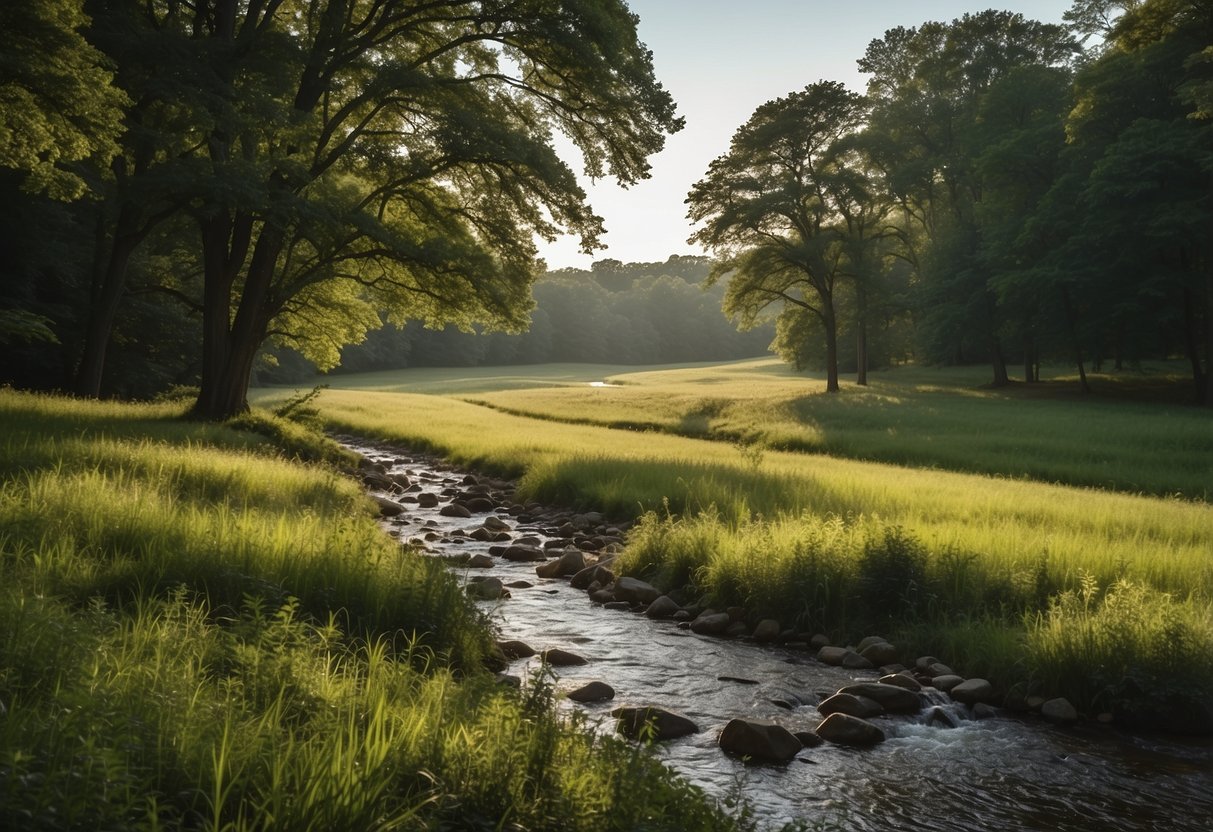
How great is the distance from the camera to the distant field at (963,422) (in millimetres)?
19672

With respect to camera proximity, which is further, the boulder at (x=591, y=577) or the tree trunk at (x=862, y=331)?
the tree trunk at (x=862, y=331)

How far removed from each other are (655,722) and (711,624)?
2.75 m

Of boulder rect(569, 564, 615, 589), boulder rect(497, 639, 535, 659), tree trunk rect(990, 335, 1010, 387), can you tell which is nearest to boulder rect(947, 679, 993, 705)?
boulder rect(497, 639, 535, 659)

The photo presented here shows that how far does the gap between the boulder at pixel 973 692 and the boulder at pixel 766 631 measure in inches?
69.7

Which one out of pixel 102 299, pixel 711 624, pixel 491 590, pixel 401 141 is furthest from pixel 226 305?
pixel 711 624

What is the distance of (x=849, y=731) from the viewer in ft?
18.4

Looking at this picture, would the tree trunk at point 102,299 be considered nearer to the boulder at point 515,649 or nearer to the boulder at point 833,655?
the boulder at point 515,649

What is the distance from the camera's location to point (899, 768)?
17.1 feet

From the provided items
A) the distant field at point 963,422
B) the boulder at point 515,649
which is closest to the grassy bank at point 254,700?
the boulder at point 515,649

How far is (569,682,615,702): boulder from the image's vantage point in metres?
5.98

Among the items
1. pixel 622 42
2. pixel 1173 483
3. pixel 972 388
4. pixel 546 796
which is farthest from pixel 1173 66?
pixel 546 796

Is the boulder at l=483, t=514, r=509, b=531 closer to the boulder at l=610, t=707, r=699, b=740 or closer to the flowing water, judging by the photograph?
the flowing water

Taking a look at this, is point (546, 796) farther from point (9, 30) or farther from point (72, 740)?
point (9, 30)

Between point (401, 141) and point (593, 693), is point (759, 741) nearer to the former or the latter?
point (593, 693)
